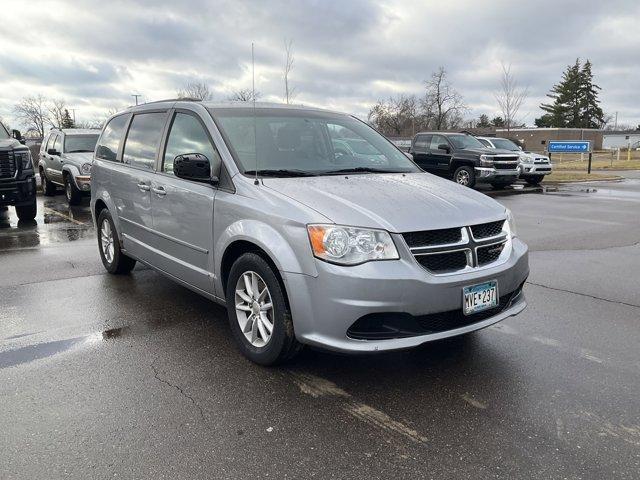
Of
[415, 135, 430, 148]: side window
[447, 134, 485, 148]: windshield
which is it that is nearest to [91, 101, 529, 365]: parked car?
[447, 134, 485, 148]: windshield

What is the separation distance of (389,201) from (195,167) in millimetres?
1478

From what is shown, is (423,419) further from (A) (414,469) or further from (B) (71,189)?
(B) (71,189)

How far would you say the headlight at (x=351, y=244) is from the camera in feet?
10.4

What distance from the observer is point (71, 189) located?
43.6 ft

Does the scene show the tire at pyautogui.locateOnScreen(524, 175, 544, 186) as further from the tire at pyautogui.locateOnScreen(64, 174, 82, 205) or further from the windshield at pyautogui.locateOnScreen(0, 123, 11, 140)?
the windshield at pyautogui.locateOnScreen(0, 123, 11, 140)

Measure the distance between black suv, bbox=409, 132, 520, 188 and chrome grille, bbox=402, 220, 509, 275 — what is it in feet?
43.7

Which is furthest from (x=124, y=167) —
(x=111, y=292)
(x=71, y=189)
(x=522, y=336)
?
(x=71, y=189)

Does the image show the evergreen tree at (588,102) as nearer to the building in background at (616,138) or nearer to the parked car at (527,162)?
the building in background at (616,138)

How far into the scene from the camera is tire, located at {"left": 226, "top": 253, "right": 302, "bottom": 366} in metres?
3.46

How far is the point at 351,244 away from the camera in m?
3.19

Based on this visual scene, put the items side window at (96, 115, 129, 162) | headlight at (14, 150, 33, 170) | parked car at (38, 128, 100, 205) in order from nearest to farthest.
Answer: side window at (96, 115, 129, 162) < headlight at (14, 150, 33, 170) < parked car at (38, 128, 100, 205)

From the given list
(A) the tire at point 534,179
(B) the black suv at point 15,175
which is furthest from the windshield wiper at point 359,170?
(A) the tire at point 534,179

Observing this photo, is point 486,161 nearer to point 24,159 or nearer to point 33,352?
point 24,159

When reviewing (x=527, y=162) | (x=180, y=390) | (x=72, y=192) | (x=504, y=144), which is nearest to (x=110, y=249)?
(x=180, y=390)
